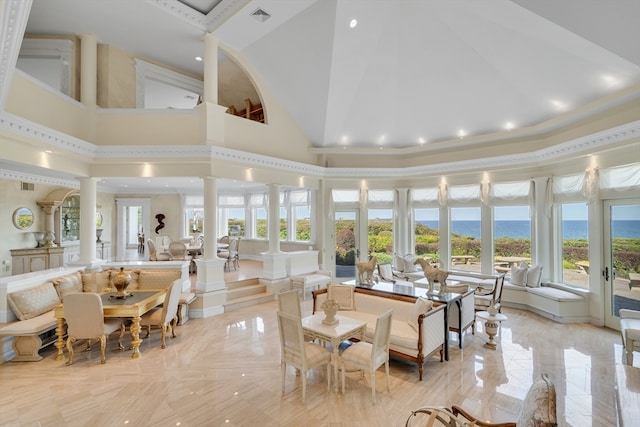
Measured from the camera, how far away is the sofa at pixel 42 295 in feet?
13.4

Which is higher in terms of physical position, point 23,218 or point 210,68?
point 210,68

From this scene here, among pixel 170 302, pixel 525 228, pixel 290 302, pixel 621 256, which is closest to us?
pixel 290 302

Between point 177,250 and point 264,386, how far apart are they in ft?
17.8

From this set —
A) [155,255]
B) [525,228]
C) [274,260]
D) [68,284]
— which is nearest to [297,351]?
[274,260]

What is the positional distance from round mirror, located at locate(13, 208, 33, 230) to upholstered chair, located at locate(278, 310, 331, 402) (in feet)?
27.9

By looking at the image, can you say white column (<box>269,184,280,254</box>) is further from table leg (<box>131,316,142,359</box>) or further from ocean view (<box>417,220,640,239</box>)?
ocean view (<box>417,220,640,239</box>)

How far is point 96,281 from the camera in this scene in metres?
5.49

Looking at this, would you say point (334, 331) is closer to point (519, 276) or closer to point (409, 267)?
point (409, 267)

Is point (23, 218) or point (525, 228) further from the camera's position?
point (23, 218)

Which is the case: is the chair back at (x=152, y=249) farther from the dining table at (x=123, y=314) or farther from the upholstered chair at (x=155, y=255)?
the dining table at (x=123, y=314)

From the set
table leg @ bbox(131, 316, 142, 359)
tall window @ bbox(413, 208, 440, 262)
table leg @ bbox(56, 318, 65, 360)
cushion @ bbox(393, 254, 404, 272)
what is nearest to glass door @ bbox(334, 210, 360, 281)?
cushion @ bbox(393, 254, 404, 272)

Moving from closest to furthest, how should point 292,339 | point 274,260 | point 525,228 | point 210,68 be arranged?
point 292,339 < point 210,68 < point 525,228 < point 274,260

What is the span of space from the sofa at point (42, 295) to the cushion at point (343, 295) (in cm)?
276

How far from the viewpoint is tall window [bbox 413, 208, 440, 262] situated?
8.27m
